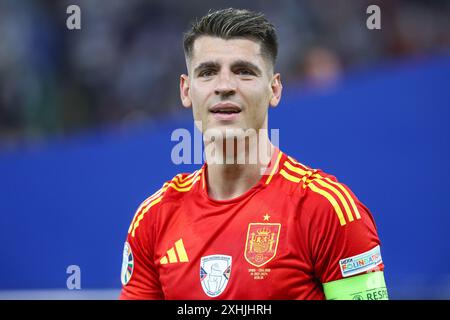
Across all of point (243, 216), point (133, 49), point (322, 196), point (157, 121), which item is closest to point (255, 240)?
point (243, 216)

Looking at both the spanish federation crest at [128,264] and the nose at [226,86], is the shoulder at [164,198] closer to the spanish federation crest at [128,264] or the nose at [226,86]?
the spanish federation crest at [128,264]

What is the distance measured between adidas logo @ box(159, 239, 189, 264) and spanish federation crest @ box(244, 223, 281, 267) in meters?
0.28

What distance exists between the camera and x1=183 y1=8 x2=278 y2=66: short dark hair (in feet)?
11.3

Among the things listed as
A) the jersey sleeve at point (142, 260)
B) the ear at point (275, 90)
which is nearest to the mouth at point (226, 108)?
the ear at point (275, 90)

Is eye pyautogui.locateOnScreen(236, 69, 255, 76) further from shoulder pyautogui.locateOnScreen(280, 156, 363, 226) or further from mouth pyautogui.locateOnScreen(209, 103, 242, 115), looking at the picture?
shoulder pyautogui.locateOnScreen(280, 156, 363, 226)

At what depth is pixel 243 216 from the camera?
3.39 meters

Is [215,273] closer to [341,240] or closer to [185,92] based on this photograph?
[341,240]

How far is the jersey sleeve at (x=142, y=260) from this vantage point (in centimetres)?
351

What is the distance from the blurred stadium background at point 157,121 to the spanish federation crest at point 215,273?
124 inches

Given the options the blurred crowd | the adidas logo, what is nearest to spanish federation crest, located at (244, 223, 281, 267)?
the adidas logo

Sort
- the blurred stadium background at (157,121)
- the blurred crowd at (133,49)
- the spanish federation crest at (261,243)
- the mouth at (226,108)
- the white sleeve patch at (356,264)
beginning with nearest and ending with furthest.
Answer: the white sleeve patch at (356,264)
the spanish federation crest at (261,243)
the mouth at (226,108)
the blurred stadium background at (157,121)
the blurred crowd at (133,49)

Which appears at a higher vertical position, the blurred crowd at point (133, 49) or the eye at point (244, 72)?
the blurred crowd at point (133, 49)

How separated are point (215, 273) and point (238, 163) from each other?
502 mm
